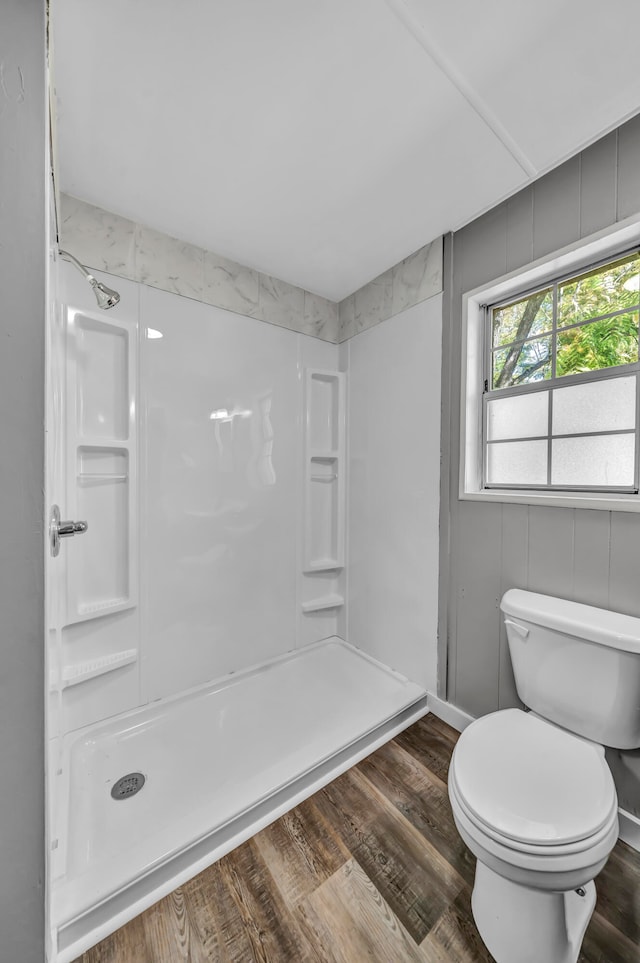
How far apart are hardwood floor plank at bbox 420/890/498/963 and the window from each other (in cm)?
131

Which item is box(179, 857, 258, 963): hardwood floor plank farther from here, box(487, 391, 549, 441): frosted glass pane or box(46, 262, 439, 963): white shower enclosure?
box(487, 391, 549, 441): frosted glass pane

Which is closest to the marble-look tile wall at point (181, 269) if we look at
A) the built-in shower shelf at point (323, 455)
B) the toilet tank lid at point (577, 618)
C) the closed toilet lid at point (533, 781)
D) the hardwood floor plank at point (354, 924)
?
the built-in shower shelf at point (323, 455)

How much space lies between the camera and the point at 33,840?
21.6 inches

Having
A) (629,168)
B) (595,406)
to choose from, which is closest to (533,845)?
(595,406)

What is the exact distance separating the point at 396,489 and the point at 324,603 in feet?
2.79

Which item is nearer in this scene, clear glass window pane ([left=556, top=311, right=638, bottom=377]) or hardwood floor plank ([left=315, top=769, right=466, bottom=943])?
hardwood floor plank ([left=315, top=769, right=466, bottom=943])

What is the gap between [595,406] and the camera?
4.33ft

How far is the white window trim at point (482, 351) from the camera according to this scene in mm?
1192

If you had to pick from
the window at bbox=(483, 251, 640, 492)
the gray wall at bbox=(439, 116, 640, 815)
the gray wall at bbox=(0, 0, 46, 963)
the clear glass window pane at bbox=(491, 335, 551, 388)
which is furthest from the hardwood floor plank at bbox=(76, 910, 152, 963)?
the clear glass window pane at bbox=(491, 335, 551, 388)

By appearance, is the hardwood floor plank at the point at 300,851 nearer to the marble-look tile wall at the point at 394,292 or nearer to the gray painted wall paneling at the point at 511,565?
the gray painted wall paneling at the point at 511,565

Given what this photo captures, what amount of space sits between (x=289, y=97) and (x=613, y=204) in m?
1.05

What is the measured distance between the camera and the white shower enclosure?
1.22 m

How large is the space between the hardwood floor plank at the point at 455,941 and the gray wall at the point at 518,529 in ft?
2.10

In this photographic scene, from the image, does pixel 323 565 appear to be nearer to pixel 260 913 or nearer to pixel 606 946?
pixel 260 913
